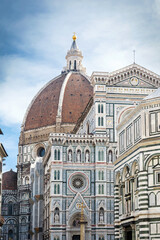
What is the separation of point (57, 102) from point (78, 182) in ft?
160

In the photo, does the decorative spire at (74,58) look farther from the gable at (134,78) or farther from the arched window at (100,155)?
the arched window at (100,155)

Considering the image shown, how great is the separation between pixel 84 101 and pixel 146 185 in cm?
7622

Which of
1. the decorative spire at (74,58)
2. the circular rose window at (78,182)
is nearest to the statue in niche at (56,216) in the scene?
the circular rose window at (78,182)

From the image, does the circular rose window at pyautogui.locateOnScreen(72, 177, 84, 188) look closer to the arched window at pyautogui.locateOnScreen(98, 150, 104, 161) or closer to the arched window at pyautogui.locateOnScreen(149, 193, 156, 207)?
the arched window at pyautogui.locateOnScreen(98, 150, 104, 161)

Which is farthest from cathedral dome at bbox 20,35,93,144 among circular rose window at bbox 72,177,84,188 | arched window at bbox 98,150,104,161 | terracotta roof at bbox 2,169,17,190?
circular rose window at bbox 72,177,84,188

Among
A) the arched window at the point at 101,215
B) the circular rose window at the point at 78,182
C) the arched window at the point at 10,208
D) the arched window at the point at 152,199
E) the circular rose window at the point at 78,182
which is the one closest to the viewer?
the arched window at the point at 152,199


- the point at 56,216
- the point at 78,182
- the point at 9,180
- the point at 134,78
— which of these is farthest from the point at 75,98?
the point at 56,216

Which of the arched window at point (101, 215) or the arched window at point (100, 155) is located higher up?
the arched window at point (100, 155)

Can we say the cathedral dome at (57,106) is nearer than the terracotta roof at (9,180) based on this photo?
Yes

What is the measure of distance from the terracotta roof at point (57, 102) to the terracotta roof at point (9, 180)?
36.8 ft

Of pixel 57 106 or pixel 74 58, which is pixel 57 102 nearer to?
pixel 57 106

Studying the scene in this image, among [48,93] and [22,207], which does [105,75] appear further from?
[48,93]

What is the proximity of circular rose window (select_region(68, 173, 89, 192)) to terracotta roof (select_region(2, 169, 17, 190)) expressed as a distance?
45.9 meters

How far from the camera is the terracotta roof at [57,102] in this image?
100375 mm
